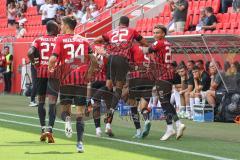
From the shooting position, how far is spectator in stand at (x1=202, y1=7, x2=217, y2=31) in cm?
2073

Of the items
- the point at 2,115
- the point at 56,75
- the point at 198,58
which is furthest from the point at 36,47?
the point at 198,58

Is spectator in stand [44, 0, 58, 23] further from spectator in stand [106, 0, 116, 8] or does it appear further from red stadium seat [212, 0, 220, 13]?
red stadium seat [212, 0, 220, 13]

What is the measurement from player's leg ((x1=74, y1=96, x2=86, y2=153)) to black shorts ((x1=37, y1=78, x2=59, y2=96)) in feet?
4.55

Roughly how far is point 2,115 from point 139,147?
7623 mm

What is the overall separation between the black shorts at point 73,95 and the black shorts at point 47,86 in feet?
2.48

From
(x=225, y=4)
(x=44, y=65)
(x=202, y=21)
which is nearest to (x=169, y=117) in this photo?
(x=44, y=65)

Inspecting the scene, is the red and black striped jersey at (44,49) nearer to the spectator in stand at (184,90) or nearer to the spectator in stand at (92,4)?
the spectator in stand at (184,90)

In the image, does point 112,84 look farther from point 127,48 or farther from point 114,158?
point 114,158

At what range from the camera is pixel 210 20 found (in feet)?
69.1

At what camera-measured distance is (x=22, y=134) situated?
45.7ft

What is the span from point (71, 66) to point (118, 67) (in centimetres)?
208

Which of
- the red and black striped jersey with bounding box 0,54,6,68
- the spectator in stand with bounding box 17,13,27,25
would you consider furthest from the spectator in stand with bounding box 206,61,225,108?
the spectator in stand with bounding box 17,13,27,25

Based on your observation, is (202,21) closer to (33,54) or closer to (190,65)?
(190,65)

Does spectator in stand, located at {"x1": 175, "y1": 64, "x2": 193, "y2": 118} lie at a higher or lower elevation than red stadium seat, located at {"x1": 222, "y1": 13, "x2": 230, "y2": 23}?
lower
